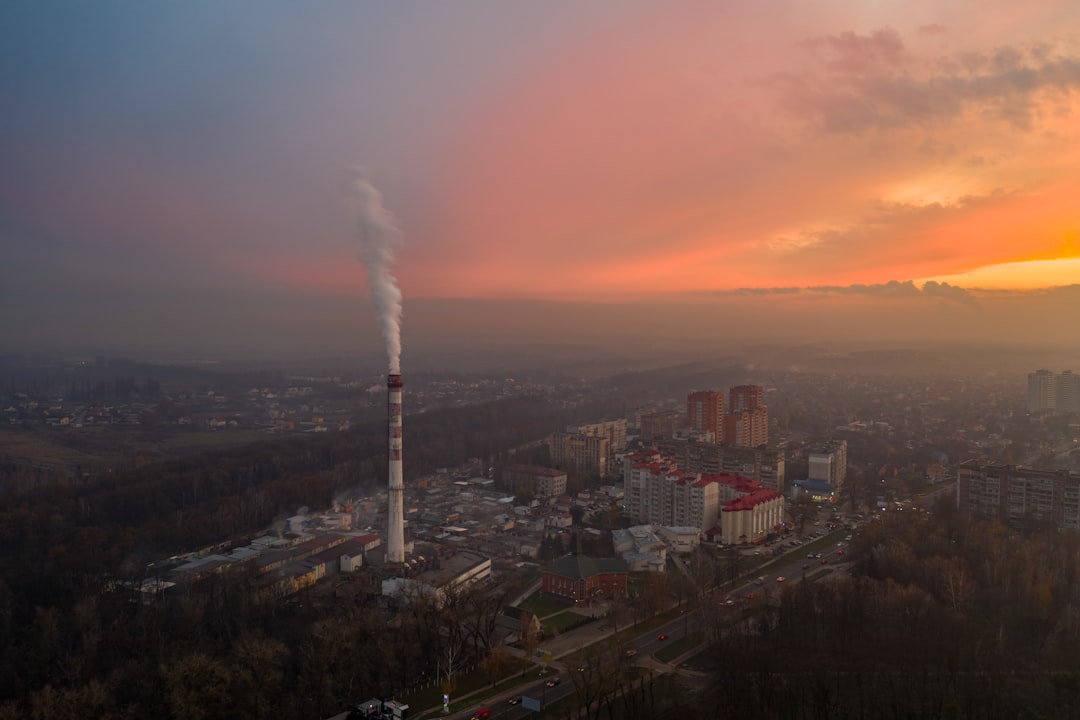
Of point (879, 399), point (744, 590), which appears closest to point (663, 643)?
point (744, 590)

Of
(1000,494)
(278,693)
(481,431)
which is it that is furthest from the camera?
(481,431)

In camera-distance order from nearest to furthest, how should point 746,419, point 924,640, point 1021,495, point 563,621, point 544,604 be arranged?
point 924,640 → point 563,621 → point 544,604 → point 1021,495 → point 746,419

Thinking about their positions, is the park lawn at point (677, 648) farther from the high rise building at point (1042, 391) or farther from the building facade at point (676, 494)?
the high rise building at point (1042, 391)

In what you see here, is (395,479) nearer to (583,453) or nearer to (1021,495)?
(583,453)

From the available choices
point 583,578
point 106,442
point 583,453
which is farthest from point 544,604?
point 106,442

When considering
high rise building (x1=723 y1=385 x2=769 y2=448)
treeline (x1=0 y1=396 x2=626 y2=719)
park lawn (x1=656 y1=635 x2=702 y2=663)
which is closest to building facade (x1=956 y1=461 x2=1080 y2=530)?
park lawn (x1=656 y1=635 x2=702 y2=663)

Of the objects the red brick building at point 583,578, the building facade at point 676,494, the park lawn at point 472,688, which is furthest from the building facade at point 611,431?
the park lawn at point 472,688

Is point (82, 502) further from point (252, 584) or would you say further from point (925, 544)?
point (925, 544)
